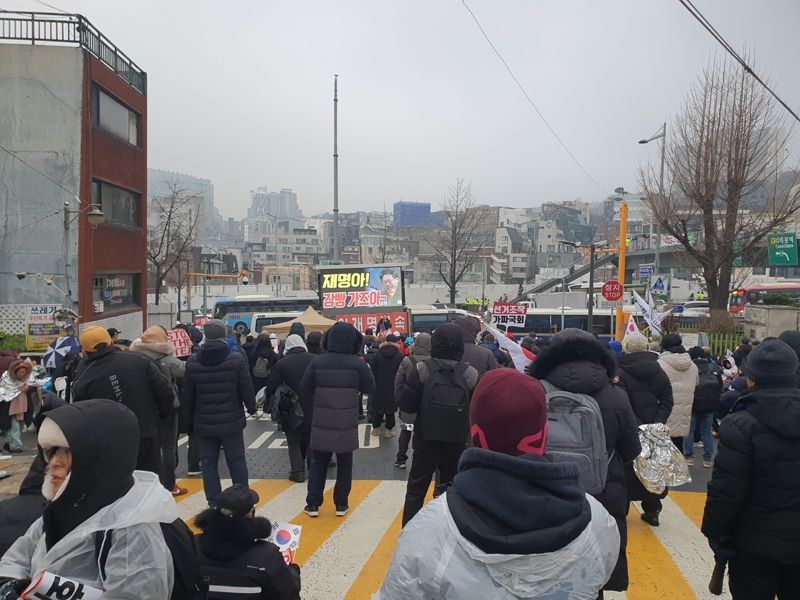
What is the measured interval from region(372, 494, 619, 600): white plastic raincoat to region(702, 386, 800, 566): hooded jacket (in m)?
1.70

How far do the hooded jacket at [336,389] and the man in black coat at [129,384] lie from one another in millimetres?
1407

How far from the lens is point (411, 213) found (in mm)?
166125

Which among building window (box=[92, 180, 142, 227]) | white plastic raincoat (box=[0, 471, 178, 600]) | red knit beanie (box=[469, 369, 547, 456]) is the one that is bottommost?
white plastic raincoat (box=[0, 471, 178, 600])

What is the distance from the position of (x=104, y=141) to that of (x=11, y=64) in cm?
374

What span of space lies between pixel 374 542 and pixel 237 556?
2818mm

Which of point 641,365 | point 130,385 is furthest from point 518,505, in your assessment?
point 130,385

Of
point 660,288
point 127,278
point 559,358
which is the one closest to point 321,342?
point 559,358

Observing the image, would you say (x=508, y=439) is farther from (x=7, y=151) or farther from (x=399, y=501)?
(x=7, y=151)

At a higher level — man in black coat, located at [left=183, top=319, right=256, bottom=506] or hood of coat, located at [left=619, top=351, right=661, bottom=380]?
hood of coat, located at [left=619, top=351, right=661, bottom=380]

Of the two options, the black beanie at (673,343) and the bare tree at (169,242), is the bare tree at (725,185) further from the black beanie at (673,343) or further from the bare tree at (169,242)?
the bare tree at (169,242)

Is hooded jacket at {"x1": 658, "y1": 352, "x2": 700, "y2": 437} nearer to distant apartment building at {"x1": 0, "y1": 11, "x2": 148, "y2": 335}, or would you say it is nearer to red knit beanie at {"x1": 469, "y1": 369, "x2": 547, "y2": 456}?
red knit beanie at {"x1": 469, "y1": 369, "x2": 547, "y2": 456}

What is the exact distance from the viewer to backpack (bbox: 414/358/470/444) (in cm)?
486

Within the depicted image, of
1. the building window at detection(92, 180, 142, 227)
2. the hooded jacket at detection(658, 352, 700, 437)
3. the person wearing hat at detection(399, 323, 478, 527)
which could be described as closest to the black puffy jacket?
the person wearing hat at detection(399, 323, 478, 527)

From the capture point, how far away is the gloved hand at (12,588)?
2178 mm
